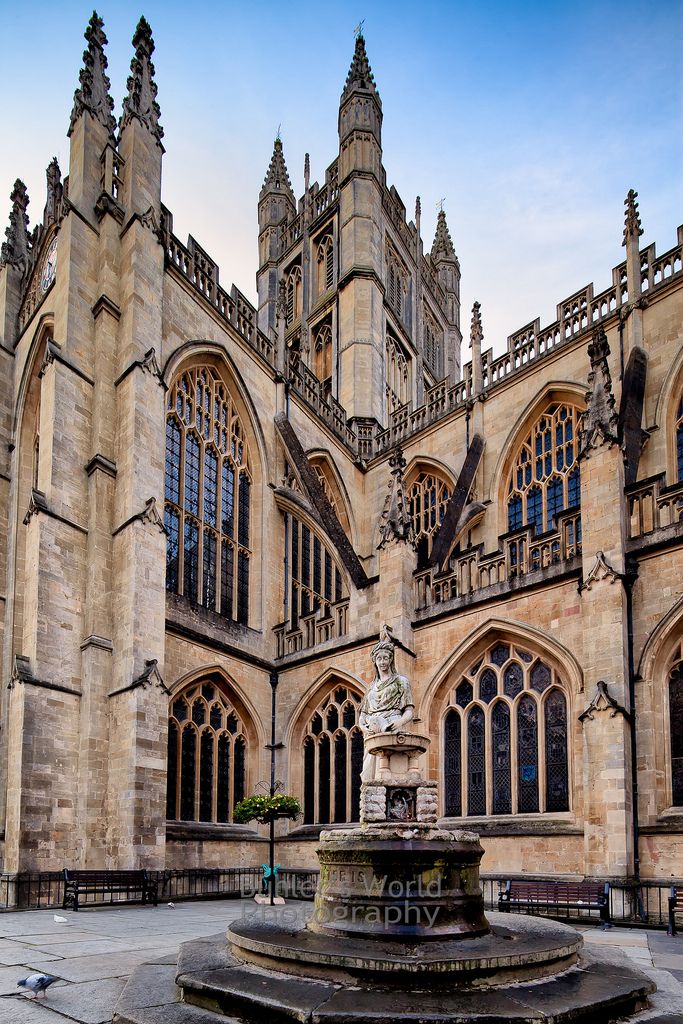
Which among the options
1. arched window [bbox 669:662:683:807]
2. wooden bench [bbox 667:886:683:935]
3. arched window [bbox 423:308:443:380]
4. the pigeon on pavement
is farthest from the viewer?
arched window [bbox 423:308:443:380]

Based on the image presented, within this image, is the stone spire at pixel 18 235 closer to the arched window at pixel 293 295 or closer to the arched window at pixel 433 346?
the arched window at pixel 293 295

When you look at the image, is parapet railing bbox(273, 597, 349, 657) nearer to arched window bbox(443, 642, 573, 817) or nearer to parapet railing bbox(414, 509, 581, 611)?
parapet railing bbox(414, 509, 581, 611)

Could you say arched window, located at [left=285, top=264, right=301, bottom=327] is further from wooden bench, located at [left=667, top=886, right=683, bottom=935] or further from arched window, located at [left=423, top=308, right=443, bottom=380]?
wooden bench, located at [left=667, top=886, right=683, bottom=935]

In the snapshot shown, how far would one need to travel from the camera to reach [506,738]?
49.6ft

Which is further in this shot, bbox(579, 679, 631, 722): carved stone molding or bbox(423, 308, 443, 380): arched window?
bbox(423, 308, 443, 380): arched window

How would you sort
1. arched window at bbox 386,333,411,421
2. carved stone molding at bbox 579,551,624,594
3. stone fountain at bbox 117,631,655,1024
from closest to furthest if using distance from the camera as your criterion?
stone fountain at bbox 117,631,655,1024 → carved stone molding at bbox 579,551,624,594 → arched window at bbox 386,333,411,421

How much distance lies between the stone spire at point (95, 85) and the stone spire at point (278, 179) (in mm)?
19112

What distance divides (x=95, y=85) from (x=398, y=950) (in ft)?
66.4

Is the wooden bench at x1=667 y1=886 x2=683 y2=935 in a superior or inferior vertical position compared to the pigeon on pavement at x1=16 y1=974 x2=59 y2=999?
inferior

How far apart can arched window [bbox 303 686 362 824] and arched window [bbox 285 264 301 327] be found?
788 inches

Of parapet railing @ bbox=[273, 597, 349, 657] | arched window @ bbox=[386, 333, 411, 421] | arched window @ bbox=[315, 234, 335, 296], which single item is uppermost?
arched window @ bbox=[315, 234, 335, 296]

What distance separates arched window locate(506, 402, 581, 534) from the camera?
64.8ft

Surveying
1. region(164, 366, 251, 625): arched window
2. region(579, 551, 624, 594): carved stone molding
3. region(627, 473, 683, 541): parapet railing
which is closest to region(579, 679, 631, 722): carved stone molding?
region(579, 551, 624, 594): carved stone molding

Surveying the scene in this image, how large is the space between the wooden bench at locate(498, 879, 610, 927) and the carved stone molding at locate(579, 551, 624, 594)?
461 cm
